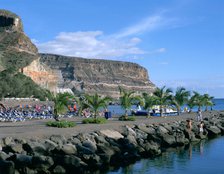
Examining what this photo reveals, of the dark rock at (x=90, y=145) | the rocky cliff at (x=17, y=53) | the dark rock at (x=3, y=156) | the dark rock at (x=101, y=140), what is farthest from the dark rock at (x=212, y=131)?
the rocky cliff at (x=17, y=53)

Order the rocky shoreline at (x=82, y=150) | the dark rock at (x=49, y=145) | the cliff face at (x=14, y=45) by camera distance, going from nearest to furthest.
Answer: the rocky shoreline at (x=82, y=150) < the dark rock at (x=49, y=145) < the cliff face at (x=14, y=45)

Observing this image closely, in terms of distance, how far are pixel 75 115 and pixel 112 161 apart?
Result: 30444 millimetres

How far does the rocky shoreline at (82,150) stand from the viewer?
19688 millimetres

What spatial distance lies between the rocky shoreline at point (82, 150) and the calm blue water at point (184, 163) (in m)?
1.07

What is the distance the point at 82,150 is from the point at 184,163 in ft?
22.7

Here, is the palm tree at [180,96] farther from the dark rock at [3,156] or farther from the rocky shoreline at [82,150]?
the dark rock at [3,156]

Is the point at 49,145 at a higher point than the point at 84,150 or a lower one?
higher

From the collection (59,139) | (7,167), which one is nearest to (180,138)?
(59,139)

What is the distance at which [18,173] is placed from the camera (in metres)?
19.1

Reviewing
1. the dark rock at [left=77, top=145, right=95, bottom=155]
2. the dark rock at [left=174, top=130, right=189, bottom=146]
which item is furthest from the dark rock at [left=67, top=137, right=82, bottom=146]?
the dark rock at [left=174, top=130, right=189, bottom=146]

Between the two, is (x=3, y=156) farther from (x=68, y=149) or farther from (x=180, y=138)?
(x=180, y=138)

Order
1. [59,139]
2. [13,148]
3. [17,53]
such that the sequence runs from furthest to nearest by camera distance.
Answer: [17,53] → [59,139] → [13,148]

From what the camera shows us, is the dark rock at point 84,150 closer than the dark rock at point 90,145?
Yes

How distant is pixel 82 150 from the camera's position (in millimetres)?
22906
